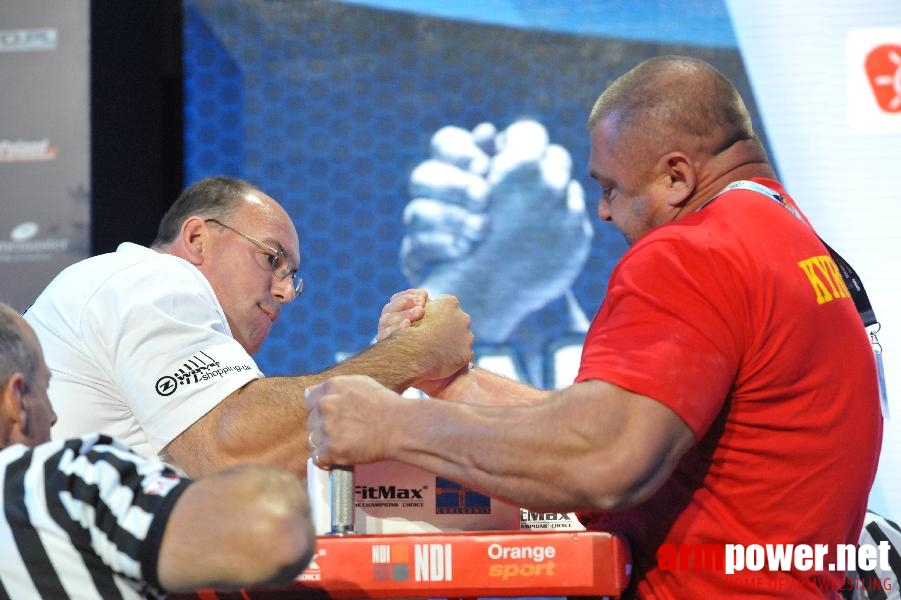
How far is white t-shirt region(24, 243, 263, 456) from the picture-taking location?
1.81 metres

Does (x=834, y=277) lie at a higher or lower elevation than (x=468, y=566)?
higher

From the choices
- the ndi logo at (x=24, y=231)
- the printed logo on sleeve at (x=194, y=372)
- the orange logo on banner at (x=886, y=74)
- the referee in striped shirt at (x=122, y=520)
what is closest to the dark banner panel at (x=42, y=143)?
the ndi logo at (x=24, y=231)

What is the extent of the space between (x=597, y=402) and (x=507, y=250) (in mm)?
2324

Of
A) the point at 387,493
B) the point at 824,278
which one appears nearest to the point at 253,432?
the point at 387,493

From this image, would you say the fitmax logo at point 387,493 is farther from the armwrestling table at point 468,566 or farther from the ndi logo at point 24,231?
the ndi logo at point 24,231

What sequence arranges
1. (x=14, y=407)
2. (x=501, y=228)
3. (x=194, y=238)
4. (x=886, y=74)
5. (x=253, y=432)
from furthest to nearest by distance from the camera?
(x=501, y=228) → (x=886, y=74) → (x=194, y=238) → (x=253, y=432) → (x=14, y=407)

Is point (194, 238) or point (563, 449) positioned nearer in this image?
point (563, 449)

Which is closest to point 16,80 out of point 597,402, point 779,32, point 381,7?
point 381,7

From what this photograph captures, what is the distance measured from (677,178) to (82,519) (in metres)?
→ 0.89
